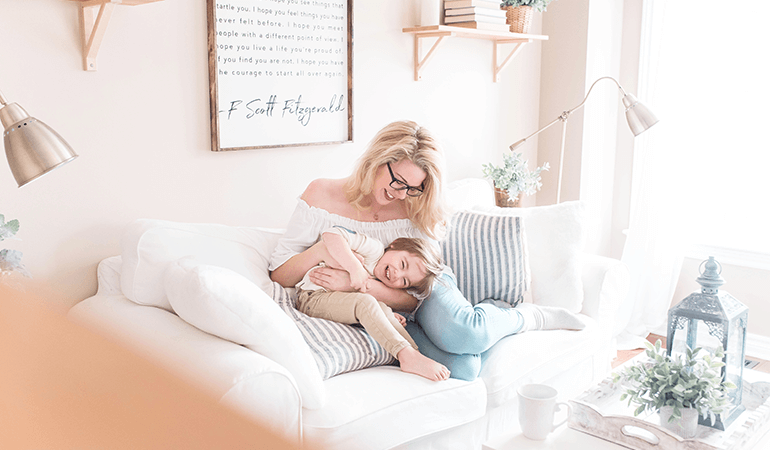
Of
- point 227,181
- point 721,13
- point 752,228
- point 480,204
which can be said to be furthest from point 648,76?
point 227,181

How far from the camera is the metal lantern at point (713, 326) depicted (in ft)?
5.59

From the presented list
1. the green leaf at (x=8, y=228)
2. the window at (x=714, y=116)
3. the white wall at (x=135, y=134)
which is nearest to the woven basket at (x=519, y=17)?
the white wall at (x=135, y=134)

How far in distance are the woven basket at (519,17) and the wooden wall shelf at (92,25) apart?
181 centimetres

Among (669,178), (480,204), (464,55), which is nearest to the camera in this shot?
(480,204)

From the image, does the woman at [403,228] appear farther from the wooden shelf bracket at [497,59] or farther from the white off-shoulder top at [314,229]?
the wooden shelf bracket at [497,59]

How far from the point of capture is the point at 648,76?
132 inches

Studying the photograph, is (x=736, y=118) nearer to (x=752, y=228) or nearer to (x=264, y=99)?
(x=752, y=228)

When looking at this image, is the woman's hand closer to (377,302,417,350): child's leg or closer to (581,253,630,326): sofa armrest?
(377,302,417,350): child's leg

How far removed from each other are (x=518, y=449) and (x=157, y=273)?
1.08 meters

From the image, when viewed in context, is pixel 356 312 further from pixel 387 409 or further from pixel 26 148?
pixel 26 148

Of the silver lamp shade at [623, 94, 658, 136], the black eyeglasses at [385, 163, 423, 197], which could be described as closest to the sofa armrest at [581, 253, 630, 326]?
the silver lamp shade at [623, 94, 658, 136]

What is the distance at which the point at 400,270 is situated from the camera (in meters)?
2.04

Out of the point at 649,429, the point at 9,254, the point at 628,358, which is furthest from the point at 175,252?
the point at 628,358

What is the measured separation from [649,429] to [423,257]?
2.74 ft
